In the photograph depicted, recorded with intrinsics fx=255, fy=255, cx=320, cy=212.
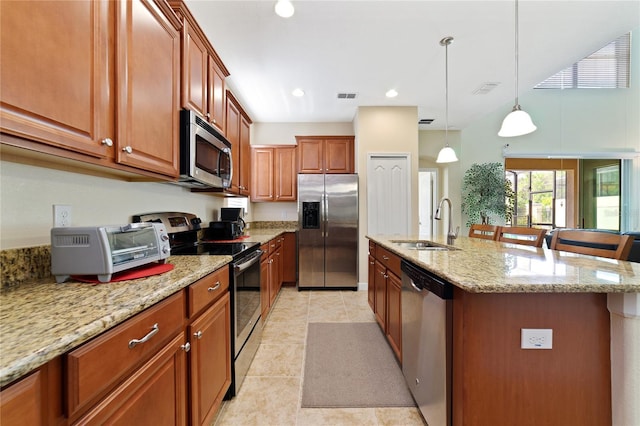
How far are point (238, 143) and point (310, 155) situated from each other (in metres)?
1.66

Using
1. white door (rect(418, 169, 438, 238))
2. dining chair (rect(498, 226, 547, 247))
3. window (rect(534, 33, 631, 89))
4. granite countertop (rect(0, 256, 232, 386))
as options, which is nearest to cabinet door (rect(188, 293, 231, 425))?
granite countertop (rect(0, 256, 232, 386))

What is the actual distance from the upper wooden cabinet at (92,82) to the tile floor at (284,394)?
151 centimetres

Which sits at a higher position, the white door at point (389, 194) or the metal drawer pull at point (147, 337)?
the white door at point (389, 194)

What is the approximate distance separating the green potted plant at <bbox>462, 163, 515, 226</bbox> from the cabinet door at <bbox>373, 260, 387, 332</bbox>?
370 centimetres

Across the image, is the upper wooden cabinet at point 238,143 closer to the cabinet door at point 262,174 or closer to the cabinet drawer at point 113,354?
the cabinet door at point 262,174

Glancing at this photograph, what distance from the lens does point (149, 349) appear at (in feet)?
2.84

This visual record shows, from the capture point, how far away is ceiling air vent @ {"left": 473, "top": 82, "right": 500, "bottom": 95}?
3.42m

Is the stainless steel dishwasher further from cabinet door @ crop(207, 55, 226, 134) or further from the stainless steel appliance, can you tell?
cabinet door @ crop(207, 55, 226, 134)

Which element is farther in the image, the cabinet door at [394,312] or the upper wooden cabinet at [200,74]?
the cabinet door at [394,312]

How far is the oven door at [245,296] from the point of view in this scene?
168cm

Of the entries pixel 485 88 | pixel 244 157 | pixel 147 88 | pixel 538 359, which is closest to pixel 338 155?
pixel 244 157

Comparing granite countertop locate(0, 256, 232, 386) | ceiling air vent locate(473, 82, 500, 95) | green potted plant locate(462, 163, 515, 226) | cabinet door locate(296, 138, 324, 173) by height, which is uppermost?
ceiling air vent locate(473, 82, 500, 95)

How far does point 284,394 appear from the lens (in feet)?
5.55

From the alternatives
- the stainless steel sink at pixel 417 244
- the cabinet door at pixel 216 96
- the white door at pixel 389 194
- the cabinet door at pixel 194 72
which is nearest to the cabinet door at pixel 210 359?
the cabinet door at pixel 194 72
